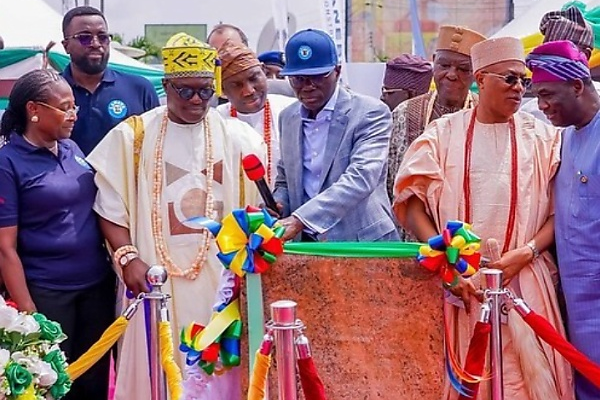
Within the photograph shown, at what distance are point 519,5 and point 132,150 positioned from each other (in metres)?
34.2

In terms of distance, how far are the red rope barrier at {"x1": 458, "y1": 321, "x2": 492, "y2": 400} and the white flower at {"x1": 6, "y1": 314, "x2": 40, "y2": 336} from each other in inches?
60.9

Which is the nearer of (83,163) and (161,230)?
(161,230)

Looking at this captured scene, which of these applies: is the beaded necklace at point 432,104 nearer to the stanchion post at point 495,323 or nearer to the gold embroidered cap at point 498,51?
the gold embroidered cap at point 498,51

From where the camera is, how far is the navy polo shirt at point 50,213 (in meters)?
4.46

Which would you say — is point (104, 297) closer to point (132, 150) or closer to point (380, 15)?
point (132, 150)

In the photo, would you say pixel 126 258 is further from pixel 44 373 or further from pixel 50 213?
pixel 44 373

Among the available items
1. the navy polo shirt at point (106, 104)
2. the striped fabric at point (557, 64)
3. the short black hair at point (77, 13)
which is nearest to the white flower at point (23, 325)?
the navy polo shirt at point (106, 104)

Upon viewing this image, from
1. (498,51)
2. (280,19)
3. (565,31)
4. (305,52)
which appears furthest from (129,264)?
(280,19)

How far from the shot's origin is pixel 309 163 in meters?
4.54

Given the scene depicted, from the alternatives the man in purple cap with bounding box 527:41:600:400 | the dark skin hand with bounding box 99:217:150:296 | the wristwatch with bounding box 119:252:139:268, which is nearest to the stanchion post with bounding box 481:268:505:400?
the man in purple cap with bounding box 527:41:600:400

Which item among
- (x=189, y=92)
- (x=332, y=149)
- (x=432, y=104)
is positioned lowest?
(x=332, y=149)

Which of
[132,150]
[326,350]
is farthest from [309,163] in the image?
[326,350]

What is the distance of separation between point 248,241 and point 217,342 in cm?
41

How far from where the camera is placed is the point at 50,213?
14.8 feet
